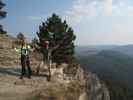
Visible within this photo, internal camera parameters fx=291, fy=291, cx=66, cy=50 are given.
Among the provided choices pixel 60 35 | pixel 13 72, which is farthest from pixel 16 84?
pixel 60 35

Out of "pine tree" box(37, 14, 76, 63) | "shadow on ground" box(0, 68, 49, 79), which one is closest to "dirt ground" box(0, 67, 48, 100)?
"shadow on ground" box(0, 68, 49, 79)

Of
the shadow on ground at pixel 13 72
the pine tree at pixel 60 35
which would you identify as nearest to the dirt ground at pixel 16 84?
the shadow on ground at pixel 13 72

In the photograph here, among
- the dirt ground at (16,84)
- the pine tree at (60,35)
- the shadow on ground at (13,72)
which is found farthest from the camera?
the pine tree at (60,35)

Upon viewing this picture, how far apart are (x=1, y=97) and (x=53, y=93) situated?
7.85ft

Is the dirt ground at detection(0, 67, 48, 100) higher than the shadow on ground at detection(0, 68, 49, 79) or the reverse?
the reverse

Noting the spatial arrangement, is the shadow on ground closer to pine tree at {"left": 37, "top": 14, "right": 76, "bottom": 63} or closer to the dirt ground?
the dirt ground

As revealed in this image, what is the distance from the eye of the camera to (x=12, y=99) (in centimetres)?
1284

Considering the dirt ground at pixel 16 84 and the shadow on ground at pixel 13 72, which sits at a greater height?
the shadow on ground at pixel 13 72

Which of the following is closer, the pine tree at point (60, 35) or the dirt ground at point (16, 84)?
the dirt ground at point (16, 84)

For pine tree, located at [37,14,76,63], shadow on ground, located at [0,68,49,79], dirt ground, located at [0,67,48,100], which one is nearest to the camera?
dirt ground, located at [0,67,48,100]

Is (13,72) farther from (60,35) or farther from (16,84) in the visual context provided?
(60,35)

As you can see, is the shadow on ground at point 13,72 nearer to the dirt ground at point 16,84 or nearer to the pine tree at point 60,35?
the dirt ground at point 16,84

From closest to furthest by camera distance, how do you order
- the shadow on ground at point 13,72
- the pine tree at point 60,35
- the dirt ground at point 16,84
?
the dirt ground at point 16,84 → the shadow on ground at point 13,72 → the pine tree at point 60,35

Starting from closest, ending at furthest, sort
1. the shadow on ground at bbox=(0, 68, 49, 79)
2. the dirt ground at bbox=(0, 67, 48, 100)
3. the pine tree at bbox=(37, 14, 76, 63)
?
the dirt ground at bbox=(0, 67, 48, 100) < the shadow on ground at bbox=(0, 68, 49, 79) < the pine tree at bbox=(37, 14, 76, 63)
